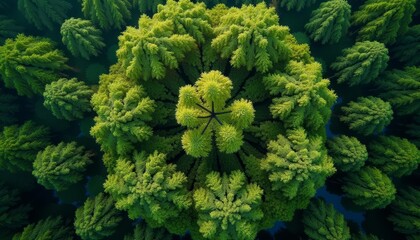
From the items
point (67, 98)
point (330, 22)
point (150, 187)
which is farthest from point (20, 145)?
point (330, 22)

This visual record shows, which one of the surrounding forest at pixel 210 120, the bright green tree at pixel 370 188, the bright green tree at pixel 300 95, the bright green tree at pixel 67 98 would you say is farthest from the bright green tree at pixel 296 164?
the bright green tree at pixel 67 98

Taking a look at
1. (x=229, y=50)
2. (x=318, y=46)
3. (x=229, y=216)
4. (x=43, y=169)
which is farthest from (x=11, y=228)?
(x=318, y=46)

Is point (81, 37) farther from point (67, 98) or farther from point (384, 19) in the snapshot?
point (384, 19)

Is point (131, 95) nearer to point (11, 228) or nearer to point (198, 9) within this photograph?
point (198, 9)

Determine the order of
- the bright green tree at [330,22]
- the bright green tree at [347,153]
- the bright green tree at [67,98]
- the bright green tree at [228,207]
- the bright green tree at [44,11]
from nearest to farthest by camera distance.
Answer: the bright green tree at [228,207]
the bright green tree at [347,153]
the bright green tree at [67,98]
the bright green tree at [330,22]
the bright green tree at [44,11]

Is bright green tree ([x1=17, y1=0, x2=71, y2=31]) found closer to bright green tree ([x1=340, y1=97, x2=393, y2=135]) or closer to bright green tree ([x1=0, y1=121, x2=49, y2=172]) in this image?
bright green tree ([x1=0, y1=121, x2=49, y2=172])

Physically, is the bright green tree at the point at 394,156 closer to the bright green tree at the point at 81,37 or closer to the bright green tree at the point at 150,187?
the bright green tree at the point at 150,187
